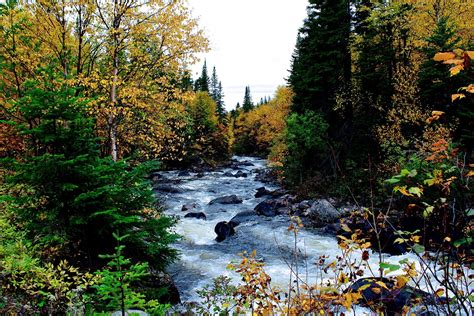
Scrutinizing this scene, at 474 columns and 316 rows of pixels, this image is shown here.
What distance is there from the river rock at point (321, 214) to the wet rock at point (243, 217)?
3.35m

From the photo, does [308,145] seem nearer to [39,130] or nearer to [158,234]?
[158,234]

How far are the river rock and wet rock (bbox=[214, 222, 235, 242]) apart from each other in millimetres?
4723

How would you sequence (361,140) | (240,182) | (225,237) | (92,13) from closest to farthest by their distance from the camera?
(92,13) → (225,237) → (361,140) → (240,182)

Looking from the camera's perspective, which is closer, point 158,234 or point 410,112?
point 158,234

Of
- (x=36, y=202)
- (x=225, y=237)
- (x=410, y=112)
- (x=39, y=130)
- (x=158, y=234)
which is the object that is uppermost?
(x=410, y=112)

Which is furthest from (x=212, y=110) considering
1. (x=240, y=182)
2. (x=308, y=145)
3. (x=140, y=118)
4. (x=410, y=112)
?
(x=140, y=118)

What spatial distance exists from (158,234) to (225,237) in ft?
30.6

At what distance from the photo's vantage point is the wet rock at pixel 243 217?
710 inches

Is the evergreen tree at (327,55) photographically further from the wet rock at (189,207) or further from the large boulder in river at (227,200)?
the wet rock at (189,207)

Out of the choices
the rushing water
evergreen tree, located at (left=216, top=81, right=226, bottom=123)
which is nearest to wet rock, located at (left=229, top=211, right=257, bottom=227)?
the rushing water

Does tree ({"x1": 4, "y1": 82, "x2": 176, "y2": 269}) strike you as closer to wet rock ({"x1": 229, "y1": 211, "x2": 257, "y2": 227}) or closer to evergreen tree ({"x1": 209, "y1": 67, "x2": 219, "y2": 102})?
wet rock ({"x1": 229, "y1": 211, "x2": 257, "y2": 227})

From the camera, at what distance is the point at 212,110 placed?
58.2 meters

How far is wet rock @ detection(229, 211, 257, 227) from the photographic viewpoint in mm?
18041

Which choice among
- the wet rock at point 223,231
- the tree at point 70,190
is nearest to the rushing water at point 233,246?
the wet rock at point 223,231
